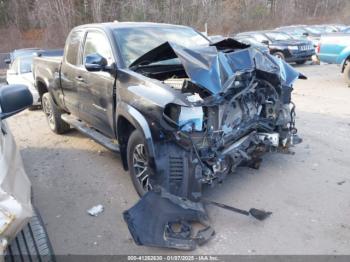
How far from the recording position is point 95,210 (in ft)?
13.4

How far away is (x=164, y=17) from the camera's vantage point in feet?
103

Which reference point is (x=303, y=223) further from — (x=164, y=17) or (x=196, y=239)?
(x=164, y=17)

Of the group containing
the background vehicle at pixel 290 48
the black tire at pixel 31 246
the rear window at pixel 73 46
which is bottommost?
the background vehicle at pixel 290 48

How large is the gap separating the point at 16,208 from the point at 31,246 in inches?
19.3

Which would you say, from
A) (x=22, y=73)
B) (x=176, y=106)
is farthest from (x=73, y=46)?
(x=22, y=73)

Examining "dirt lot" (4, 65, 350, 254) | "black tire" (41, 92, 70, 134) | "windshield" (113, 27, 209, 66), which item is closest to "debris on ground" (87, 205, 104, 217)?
"dirt lot" (4, 65, 350, 254)

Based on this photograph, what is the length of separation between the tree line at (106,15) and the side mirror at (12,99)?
1033 inches

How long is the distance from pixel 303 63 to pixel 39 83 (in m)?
13.5

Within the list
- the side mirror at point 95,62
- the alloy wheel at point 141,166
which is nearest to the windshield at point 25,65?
the side mirror at point 95,62

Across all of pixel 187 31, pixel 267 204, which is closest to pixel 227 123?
pixel 267 204

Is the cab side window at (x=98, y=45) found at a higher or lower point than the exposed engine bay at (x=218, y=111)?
higher

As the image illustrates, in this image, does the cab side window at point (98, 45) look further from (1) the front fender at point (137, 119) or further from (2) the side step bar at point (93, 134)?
(2) the side step bar at point (93, 134)

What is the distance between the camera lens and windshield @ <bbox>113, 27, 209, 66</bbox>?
15.1 ft

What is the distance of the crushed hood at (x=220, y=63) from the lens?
144 inches
